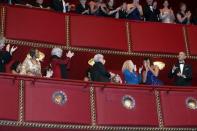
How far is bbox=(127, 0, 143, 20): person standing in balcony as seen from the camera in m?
15.4

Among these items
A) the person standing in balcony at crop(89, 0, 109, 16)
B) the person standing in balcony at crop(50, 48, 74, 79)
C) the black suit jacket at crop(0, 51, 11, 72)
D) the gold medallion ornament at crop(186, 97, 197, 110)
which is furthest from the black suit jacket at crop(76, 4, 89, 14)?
the gold medallion ornament at crop(186, 97, 197, 110)

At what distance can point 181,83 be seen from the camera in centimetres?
1409

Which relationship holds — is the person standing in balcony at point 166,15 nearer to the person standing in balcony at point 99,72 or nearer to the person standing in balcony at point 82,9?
the person standing in balcony at point 82,9

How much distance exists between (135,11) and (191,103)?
11.0ft

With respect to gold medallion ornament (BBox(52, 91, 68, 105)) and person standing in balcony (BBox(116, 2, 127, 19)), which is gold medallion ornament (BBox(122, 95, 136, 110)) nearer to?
gold medallion ornament (BBox(52, 91, 68, 105))

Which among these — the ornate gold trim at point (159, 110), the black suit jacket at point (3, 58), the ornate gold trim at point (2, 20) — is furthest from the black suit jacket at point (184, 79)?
the ornate gold trim at point (2, 20)

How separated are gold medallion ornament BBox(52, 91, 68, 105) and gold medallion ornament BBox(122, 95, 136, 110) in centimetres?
145

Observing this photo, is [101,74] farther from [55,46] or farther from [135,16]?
[135,16]

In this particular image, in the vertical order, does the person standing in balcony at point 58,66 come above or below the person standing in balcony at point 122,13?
below

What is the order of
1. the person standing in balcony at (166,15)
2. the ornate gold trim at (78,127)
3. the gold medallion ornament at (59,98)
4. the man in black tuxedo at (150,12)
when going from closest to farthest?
the ornate gold trim at (78,127) → the gold medallion ornament at (59,98) → the man in black tuxedo at (150,12) → the person standing in balcony at (166,15)

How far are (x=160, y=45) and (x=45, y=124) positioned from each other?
4.92m

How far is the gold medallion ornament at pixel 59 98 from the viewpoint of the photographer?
→ 12422 millimetres

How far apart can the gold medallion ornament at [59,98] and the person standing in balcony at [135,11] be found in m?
4.00

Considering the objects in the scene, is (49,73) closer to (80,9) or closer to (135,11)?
(80,9)
